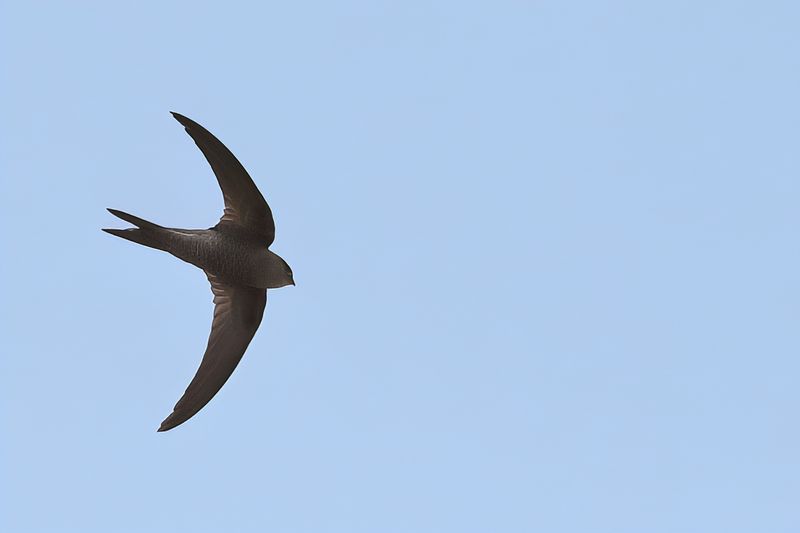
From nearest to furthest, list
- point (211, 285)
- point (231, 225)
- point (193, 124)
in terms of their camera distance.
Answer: point (193, 124) < point (231, 225) < point (211, 285)

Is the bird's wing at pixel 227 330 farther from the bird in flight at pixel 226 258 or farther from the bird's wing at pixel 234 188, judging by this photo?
the bird's wing at pixel 234 188

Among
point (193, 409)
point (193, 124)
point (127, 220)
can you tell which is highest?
point (193, 124)

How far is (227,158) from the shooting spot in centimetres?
1217

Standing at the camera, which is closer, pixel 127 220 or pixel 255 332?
pixel 127 220

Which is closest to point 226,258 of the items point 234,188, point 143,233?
point 234,188

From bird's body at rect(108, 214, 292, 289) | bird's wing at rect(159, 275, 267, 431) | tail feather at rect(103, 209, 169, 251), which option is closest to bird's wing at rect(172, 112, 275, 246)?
bird's body at rect(108, 214, 292, 289)

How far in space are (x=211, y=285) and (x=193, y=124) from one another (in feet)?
8.21

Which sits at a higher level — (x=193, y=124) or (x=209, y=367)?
(x=193, y=124)

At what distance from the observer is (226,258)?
41.7 feet

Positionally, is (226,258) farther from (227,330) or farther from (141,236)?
(227,330)

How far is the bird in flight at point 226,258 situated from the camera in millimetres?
12219

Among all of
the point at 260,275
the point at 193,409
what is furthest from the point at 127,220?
the point at 193,409

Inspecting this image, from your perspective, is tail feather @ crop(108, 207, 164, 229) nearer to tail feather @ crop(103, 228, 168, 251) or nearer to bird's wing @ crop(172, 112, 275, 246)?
tail feather @ crop(103, 228, 168, 251)

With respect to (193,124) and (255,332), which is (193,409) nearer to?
(255,332)
